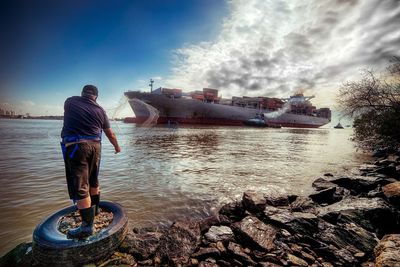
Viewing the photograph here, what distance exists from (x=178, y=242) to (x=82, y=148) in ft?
6.83

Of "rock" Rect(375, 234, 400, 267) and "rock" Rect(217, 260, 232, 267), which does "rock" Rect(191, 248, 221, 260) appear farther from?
"rock" Rect(375, 234, 400, 267)

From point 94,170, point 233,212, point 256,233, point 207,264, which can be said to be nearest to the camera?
point 207,264

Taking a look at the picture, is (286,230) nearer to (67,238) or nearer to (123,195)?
(67,238)

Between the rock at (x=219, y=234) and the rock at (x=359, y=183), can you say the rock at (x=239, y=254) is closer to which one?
the rock at (x=219, y=234)

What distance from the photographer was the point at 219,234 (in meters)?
3.43

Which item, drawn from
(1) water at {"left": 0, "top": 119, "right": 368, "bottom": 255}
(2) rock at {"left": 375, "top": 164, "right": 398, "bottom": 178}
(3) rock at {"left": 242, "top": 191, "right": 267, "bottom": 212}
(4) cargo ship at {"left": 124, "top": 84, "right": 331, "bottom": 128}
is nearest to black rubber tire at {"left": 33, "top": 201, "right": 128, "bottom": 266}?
(1) water at {"left": 0, "top": 119, "right": 368, "bottom": 255}

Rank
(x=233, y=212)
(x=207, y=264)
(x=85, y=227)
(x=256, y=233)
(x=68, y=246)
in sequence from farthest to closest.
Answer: (x=233, y=212) < (x=256, y=233) < (x=85, y=227) < (x=207, y=264) < (x=68, y=246)

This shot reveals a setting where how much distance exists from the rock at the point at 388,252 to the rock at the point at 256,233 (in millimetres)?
1338

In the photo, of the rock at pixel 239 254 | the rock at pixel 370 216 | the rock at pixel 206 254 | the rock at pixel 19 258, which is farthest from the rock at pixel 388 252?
the rock at pixel 19 258

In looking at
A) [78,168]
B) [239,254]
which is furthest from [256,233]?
[78,168]

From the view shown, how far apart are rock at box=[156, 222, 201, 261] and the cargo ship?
36.8 metres

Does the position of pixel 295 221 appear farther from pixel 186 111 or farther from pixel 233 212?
pixel 186 111

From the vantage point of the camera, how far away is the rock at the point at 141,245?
2928 mm

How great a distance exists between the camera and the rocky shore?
2818 mm
